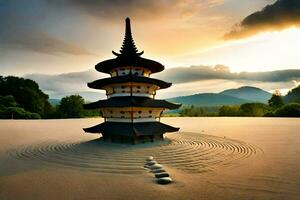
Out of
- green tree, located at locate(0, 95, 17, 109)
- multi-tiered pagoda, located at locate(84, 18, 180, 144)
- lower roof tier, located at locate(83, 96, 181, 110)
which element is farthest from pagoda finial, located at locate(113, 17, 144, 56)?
green tree, located at locate(0, 95, 17, 109)

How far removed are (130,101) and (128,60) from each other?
10.8ft

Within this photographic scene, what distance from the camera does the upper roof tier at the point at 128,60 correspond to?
711 inches

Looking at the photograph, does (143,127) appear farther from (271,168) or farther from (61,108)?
(61,108)

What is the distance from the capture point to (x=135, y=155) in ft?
45.2

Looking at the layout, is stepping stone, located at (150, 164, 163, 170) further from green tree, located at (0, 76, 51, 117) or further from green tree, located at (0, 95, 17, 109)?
green tree, located at (0, 76, 51, 117)

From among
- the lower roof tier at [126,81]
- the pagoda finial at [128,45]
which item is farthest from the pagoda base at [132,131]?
the pagoda finial at [128,45]

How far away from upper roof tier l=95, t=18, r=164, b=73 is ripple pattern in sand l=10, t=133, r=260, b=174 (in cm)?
608

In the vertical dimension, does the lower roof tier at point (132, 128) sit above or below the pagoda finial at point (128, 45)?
below

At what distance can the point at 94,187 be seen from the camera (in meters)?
9.13

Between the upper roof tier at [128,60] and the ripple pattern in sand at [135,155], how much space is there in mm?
6076

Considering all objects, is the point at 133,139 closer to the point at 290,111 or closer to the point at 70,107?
the point at 70,107

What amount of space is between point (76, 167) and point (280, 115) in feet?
195

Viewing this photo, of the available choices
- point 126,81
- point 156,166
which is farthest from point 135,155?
point 126,81

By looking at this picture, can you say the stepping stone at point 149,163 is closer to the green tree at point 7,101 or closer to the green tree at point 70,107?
the green tree at point 7,101
